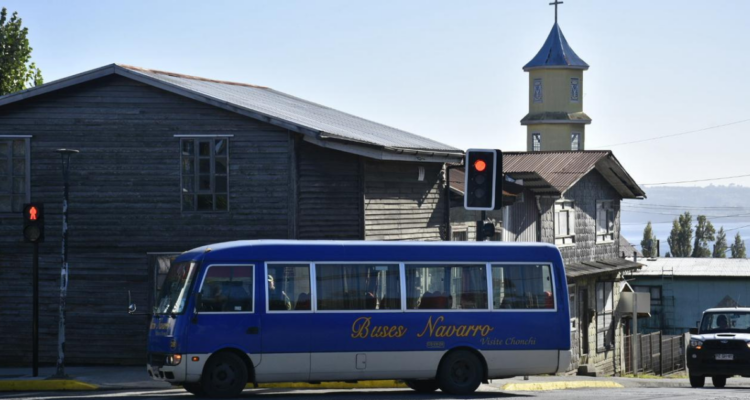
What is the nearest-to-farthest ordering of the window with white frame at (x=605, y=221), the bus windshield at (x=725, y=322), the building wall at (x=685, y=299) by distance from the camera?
the bus windshield at (x=725, y=322)
the window with white frame at (x=605, y=221)
the building wall at (x=685, y=299)

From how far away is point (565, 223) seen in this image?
40906 millimetres

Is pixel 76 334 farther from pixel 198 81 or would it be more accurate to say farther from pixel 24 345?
pixel 198 81

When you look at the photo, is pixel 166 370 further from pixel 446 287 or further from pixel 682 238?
pixel 682 238

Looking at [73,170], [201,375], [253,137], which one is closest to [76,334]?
[73,170]

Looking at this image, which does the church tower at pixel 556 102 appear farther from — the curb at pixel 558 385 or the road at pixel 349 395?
the road at pixel 349 395

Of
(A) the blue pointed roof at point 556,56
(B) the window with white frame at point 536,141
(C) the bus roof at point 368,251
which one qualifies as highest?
(A) the blue pointed roof at point 556,56

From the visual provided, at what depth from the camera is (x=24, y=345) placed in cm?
2438

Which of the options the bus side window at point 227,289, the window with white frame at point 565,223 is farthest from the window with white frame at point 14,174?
the window with white frame at point 565,223

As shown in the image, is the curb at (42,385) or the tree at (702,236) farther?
the tree at (702,236)

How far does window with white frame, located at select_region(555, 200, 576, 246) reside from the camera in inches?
1576

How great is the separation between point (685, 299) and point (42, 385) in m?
43.6

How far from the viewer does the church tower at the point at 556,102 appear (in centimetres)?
7738

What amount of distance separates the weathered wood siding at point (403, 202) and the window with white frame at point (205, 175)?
11.0ft

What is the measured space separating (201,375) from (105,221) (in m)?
7.69
